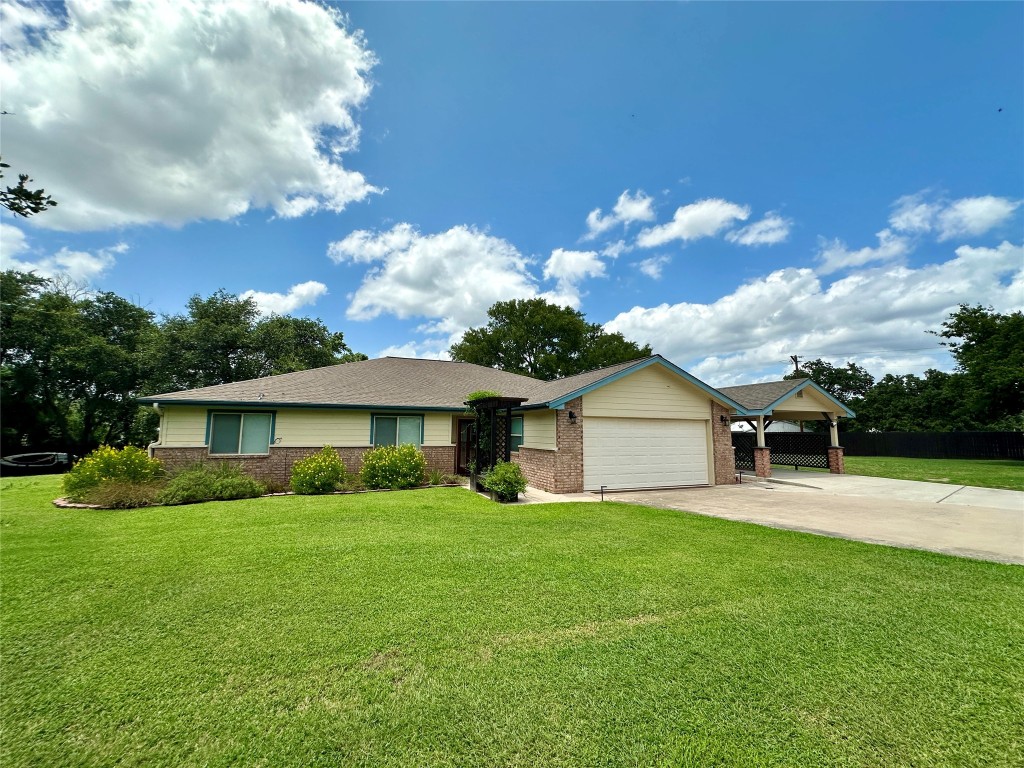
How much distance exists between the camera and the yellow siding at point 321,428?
13.2 metres

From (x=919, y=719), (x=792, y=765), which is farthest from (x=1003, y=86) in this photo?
(x=792, y=765)

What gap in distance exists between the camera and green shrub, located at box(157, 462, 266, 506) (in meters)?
9.84

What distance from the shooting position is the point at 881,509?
927 centimetres

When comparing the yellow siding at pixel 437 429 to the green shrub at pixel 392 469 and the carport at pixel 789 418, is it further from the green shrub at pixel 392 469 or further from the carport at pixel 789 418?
the carport at pixel 789 418

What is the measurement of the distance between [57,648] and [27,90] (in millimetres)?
7772

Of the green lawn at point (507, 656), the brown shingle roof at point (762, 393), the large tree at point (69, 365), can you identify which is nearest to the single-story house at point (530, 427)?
the brown shingle roof at point (762, 393)

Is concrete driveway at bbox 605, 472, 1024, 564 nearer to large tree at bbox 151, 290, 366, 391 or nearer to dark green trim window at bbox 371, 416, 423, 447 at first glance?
dark green trim window at bbox 371, 416, 423, 447

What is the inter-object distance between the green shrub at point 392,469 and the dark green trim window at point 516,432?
3.53m

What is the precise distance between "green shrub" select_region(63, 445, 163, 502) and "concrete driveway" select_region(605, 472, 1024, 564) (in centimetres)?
1228

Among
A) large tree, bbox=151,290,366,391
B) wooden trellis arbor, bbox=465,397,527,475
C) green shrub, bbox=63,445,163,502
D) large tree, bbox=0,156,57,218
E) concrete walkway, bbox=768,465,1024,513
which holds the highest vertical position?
large tree, bbox=151,290,366,391

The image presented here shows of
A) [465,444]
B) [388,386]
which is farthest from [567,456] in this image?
[388,386]

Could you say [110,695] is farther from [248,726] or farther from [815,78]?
[815,78]

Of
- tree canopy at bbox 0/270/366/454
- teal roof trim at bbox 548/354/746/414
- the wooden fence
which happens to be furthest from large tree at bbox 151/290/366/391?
the wooden fence

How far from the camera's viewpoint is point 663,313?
96.7ft
